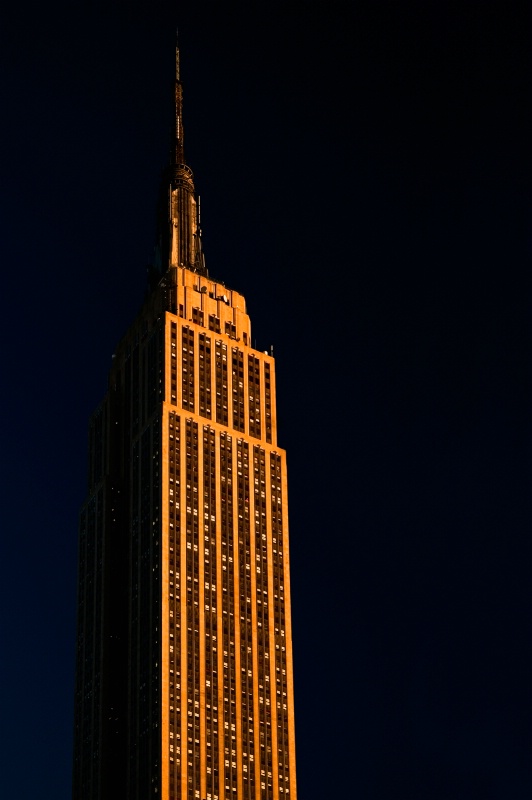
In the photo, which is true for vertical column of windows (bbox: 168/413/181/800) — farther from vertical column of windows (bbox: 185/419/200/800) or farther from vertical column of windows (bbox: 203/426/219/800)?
vertical column of windows (bbox: 203/426/219/800)

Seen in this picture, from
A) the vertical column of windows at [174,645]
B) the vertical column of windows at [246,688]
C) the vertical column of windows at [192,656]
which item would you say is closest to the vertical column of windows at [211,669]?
the vertical column of windows at [192,656]

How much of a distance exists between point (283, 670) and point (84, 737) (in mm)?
25418

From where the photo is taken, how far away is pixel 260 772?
18800 centimetres

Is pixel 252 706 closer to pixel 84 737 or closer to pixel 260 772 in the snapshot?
pixel 260 772

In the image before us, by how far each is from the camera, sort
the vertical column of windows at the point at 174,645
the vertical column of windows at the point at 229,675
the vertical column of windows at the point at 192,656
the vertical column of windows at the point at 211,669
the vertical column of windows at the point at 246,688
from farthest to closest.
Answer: the vertical column of windows at the point at 246,688, the vertical column of windows at the point at 229,675, the vertical column of windows at the point at 211,669, the vertical column of windows at the point at 192,656, the vertical column of windows at the point at 174,645

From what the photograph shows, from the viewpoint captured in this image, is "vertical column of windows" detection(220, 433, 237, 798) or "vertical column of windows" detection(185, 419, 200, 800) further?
"vertical column of windows" detection(220, 433, 237, 798)

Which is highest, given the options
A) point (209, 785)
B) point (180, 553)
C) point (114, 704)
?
point (180, 553)

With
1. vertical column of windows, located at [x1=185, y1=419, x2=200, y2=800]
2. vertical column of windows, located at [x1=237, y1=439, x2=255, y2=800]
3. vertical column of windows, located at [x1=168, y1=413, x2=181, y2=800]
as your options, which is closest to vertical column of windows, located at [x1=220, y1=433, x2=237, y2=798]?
vertical column of windows, located at [x1=237, y1=439, x2=255, y2=800]

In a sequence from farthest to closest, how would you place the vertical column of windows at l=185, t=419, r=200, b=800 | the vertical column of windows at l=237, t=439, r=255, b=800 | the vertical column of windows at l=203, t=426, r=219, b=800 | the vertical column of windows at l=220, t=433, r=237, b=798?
the vertical column of windows at l=237, t=439, r=255, b=800 < the vertical column of windows at l=220, t=433, r=237, b=798 < the vertical column of windows at l=203, t=426, r=219, b=800 < the vertical column of windows at l=185, t=419, r=200, b=800

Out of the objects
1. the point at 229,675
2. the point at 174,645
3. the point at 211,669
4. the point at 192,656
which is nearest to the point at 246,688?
the point at 229,675

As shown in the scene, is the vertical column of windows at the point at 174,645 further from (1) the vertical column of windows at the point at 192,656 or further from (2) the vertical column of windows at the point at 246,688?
(2) the vertical column of windows at the point at 246,688

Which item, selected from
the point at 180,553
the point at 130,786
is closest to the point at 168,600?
the point at 180,553

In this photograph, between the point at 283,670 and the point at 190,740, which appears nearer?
the point at 190,740

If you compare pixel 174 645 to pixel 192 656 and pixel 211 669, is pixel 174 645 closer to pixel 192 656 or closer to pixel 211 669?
pixel 192 656
